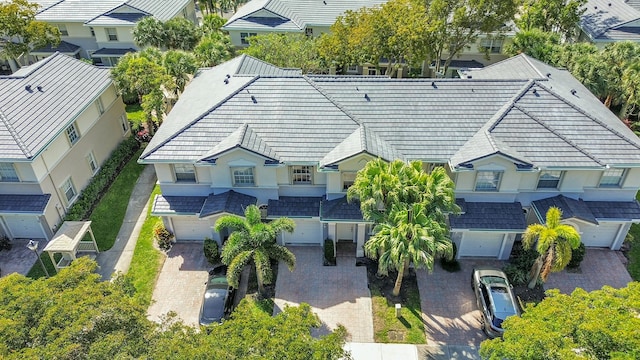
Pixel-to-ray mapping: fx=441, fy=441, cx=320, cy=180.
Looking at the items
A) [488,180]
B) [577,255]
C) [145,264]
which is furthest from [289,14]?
[577,255]

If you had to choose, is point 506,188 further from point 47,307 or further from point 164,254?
point 47,307

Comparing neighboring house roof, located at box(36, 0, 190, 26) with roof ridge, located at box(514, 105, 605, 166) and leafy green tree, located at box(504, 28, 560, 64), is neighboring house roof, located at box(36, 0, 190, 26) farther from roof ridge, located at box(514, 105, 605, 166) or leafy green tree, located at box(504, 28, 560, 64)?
roof ridge, located at box(514, 105, 605, 166)

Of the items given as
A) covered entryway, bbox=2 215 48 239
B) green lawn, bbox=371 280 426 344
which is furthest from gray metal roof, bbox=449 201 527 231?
covered entryway, bbox=2 215 48 239

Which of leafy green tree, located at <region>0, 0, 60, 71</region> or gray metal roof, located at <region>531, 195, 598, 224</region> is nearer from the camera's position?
gray metal roof, located at <region>531, 195, 598, 224</region>

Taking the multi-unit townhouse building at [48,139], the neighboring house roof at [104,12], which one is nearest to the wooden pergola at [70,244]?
the multi-unit townhouse building at [48,139]

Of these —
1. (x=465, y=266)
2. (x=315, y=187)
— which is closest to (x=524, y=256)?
(x=465, y=266)

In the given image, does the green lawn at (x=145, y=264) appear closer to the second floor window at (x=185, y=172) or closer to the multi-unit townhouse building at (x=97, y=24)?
the second floor window at (x=185, y=172)
